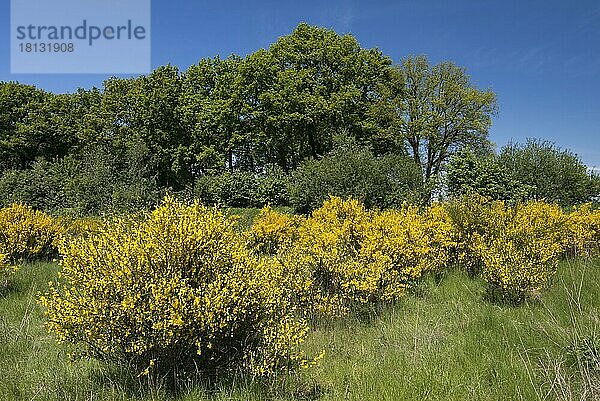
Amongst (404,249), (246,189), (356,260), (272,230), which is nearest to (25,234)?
(272,230)

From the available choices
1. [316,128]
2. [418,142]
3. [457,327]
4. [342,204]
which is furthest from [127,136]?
[457,327]

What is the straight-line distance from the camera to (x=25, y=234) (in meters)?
9.45

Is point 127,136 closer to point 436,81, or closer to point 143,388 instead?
point 436,81

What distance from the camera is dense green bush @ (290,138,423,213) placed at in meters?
18.3

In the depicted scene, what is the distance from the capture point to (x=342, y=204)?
385 inches

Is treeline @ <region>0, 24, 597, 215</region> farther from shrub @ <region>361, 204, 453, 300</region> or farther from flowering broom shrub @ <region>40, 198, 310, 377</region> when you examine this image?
flowering broom shrub @ <region>40, 198, 310, 377</region>

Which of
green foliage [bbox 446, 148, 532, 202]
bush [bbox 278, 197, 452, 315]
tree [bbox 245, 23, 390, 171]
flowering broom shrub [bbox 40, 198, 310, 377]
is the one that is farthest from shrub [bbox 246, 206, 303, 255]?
tree [bbox 245, 23, 390, 171]

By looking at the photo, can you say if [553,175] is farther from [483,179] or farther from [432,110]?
[432,110]

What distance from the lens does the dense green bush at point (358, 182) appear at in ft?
60.0

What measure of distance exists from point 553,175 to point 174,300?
74.3ft

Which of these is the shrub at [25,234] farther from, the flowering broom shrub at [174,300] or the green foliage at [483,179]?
the green foliage at [483,179]

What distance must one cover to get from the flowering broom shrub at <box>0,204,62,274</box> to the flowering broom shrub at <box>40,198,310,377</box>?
19.3 ft

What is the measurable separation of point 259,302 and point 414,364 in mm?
1657

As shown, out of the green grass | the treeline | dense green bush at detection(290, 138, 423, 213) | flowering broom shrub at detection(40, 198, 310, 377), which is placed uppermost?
the treeline
